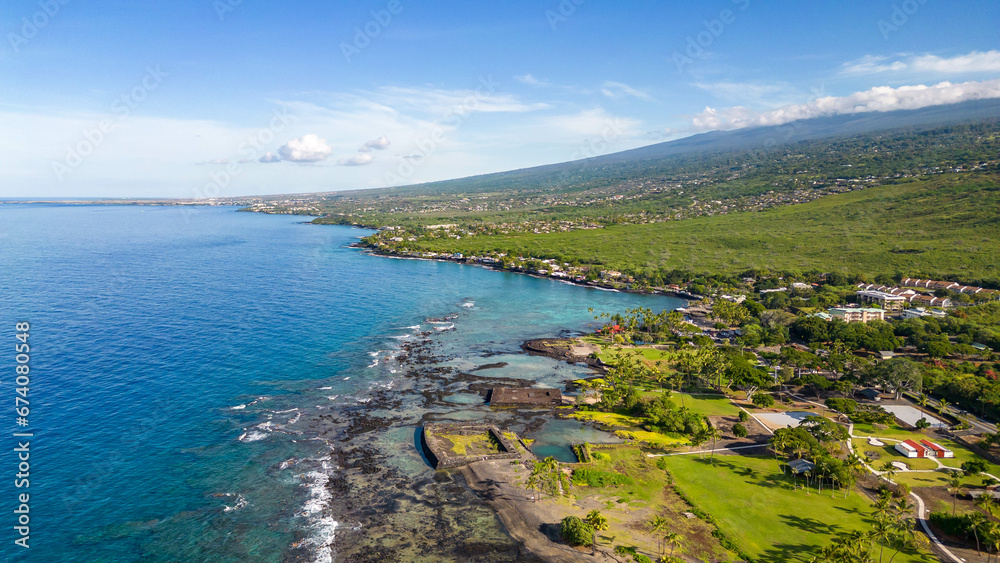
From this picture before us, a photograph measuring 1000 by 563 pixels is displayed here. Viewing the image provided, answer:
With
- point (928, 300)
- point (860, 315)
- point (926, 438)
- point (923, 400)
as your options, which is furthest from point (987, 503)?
point (928, 300)

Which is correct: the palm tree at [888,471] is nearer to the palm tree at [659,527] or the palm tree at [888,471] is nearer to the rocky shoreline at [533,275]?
the palm tree at [659,527]

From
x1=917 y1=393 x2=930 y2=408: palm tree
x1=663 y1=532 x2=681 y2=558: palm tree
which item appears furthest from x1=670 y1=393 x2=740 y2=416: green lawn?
x1=663 y1=532 x2=681 y2=558: palm tree

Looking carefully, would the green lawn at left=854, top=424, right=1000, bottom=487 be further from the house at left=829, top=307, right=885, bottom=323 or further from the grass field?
the grass field

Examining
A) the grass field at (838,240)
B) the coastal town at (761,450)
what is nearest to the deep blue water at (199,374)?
the coastal town at (761,450)

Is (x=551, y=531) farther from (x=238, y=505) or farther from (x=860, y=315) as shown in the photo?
(x=860, y=315)

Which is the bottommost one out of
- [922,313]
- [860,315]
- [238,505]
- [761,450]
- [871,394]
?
[922,313]

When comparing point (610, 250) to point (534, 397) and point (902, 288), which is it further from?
point (534, 397)
